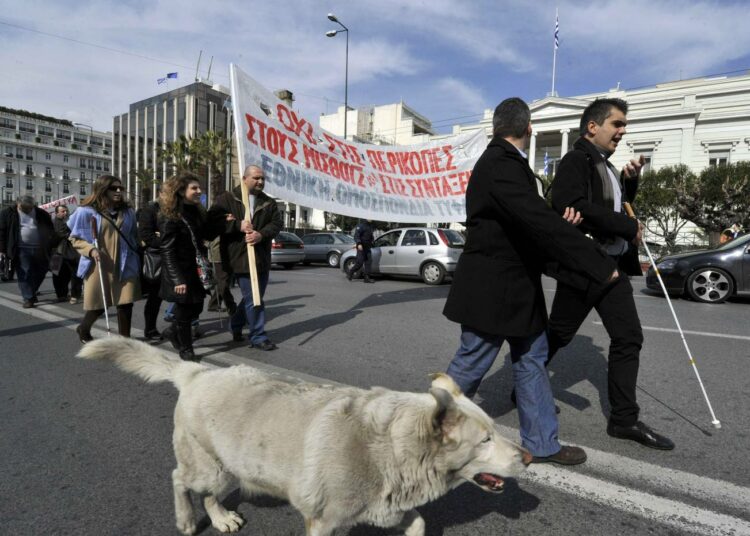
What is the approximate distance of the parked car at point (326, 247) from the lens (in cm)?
1905

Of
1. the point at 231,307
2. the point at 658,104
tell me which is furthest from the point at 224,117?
the point at 231,307

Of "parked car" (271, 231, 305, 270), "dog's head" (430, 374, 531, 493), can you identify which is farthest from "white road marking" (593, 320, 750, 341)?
"parked car" (271, 231, 305, 270)

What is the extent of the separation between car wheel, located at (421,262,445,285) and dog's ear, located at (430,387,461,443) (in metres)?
10.9

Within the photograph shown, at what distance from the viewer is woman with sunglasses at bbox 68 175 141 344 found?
16.5 feet

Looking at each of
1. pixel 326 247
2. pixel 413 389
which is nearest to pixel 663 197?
pixel 326 247

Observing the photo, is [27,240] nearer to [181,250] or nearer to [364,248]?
[181,250]

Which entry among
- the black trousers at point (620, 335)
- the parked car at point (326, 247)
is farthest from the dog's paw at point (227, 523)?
the parked car at point (326, 247)

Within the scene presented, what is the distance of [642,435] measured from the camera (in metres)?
2.87

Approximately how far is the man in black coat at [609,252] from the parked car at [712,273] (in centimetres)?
746

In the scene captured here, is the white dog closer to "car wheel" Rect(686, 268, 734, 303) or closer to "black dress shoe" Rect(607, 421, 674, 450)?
"black dress shoe" Rect(607, 421, 674, 450)

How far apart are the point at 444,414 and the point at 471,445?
179 millimetres

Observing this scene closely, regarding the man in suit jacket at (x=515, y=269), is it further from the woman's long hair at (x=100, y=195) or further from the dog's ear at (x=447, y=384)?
the woman's long hair at (x=100, y=195)

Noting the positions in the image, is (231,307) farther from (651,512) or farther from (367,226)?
(367,226)

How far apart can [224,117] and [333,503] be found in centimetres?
9477
